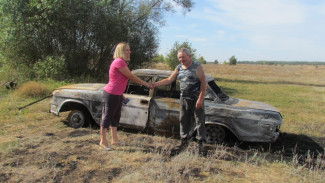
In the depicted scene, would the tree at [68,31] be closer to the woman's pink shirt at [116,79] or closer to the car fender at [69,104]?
the car fender at [69,104]

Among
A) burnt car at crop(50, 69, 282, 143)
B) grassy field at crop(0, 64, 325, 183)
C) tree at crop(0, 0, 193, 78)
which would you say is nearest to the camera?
grassy field at crop(0, 64, 325, 183)

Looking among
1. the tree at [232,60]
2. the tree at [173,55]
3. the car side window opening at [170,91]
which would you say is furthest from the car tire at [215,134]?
the tree at [232,60]

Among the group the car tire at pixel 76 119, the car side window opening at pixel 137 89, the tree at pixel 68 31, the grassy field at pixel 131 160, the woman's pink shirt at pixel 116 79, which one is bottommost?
the grassy field at pixel 131 160

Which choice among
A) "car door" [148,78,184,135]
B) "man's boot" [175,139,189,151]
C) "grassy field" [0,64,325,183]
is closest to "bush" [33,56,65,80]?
"grassy field" [0,64,325,183]

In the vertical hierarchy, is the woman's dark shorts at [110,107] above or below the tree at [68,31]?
below

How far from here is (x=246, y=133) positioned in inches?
182

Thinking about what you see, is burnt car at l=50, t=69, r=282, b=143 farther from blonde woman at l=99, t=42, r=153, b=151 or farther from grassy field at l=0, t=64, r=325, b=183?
blonde woman at l=99, t=42, r=153, b=151

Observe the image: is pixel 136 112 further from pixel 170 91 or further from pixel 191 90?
pixel 191 90

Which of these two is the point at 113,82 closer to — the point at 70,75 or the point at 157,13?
the point at 70,75

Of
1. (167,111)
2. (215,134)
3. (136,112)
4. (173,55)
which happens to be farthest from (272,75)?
(136,112)

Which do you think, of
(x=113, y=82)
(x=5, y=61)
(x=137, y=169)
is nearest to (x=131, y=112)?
(x=113, y=82)

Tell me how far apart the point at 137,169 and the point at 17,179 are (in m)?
1.62

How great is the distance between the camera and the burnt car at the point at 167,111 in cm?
459

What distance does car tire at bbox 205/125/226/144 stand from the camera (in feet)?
15.9
